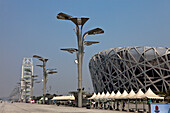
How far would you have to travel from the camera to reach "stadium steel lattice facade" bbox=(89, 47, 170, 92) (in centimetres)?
8548

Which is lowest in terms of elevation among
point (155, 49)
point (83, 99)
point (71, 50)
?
point (83, 99)

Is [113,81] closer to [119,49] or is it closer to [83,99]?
[119,49]

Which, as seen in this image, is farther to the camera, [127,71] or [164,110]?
[127,71]

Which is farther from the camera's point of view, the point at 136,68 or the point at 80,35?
the point at 136,68

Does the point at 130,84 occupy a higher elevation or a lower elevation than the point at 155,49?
lower

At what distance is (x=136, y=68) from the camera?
8969 cm

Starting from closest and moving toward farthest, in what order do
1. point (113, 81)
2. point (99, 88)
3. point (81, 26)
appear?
point (81, 26), point (113, 81), point (99, 88)

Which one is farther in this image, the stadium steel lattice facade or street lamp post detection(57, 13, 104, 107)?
the stadium steel lattice facade

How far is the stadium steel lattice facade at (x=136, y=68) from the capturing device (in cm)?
8548

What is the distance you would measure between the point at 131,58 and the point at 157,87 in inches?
557

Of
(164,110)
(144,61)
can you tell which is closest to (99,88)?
(144,61)

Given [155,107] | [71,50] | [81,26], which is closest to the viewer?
[155,107]

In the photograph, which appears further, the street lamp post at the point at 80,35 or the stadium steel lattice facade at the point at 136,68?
the stadium steel lattice facade at the point at 136,68

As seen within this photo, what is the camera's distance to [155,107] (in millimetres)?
12453
